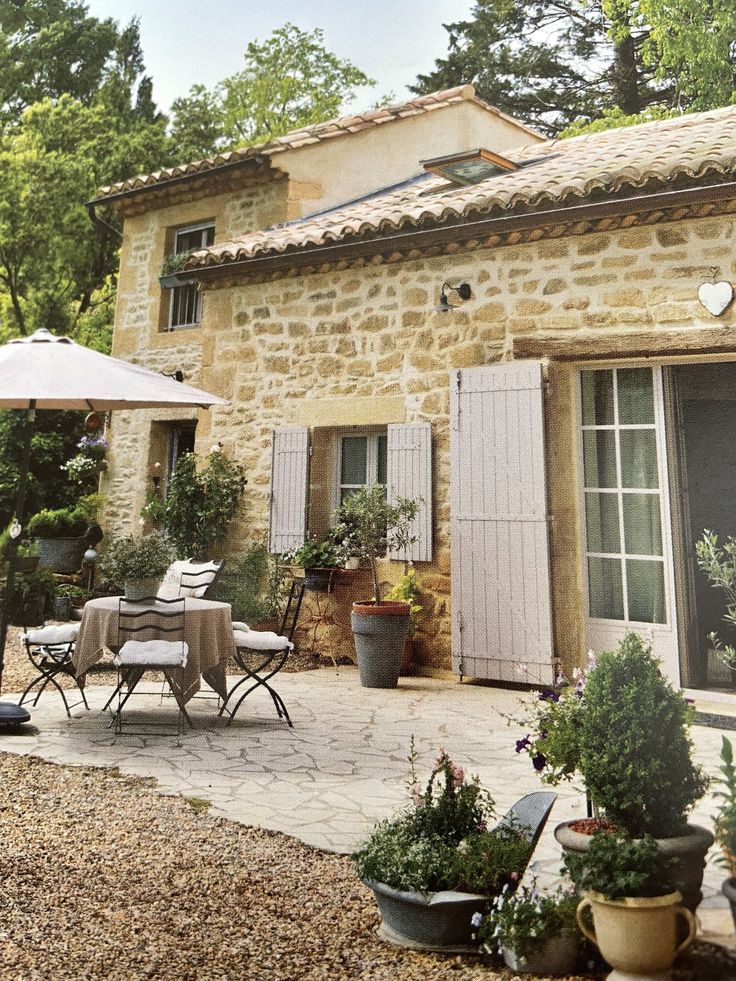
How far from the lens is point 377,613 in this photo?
5.90 meters

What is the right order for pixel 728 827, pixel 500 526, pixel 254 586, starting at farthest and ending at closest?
pixel 254 586 → pixel 500 526 → pixel 728 827

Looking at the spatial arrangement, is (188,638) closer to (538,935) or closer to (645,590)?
(538,935)

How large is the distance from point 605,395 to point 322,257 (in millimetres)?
2807

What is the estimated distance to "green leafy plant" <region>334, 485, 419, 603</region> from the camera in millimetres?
6035

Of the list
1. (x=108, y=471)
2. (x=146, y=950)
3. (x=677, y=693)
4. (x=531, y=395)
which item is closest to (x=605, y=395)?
(x=531, y=395)

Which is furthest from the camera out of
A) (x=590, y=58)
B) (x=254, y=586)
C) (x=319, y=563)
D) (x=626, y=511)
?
(x=590, y=58)

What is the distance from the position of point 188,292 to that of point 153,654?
287 inches

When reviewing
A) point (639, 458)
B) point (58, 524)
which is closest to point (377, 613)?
point (639, 458)

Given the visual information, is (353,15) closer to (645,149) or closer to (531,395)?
(645,149)

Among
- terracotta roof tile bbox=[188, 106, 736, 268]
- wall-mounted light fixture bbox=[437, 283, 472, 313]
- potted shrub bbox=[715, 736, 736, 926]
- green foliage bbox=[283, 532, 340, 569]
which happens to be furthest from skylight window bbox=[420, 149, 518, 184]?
potted shrub bbox=[715, 736, 736, 926]

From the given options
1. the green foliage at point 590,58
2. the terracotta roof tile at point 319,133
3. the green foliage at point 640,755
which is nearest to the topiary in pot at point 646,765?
the green foliage at point 640,755

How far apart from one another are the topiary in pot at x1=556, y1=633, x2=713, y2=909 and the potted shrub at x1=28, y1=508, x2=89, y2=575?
8651mm

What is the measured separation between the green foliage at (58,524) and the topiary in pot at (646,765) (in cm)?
913

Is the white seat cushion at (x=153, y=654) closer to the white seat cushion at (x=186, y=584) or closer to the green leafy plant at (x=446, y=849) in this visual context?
the white seat cushion at (x=186, y=584)
